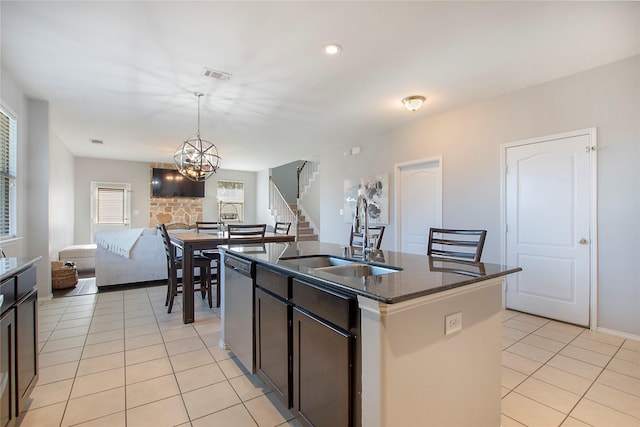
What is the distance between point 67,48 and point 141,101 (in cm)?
123

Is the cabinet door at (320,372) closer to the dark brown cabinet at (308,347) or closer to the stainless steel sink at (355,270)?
the dark brown cabinet at (308,347)

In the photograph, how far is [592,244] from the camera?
305 cm

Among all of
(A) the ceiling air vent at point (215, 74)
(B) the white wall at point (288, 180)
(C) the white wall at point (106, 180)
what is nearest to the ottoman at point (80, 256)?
(C) the white wall at point (106, 180)

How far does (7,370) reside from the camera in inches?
56.2

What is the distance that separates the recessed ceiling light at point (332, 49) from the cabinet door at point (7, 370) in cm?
272

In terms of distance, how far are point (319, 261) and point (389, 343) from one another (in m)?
1.05

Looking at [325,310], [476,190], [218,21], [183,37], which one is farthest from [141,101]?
[476,190]

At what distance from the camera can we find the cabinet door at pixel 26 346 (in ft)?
5.13

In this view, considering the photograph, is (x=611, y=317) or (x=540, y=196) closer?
(x=611, y=317)

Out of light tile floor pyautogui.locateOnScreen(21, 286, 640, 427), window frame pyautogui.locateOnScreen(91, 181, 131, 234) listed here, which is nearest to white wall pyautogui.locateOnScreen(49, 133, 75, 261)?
window frame pyautogui.locateOnScreen(91, 181, 131, 234)

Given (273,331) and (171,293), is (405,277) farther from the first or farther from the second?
(171,293)

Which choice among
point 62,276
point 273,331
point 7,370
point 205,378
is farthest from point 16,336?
point 62,276

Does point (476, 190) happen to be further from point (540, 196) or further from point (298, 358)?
point (298, 358)

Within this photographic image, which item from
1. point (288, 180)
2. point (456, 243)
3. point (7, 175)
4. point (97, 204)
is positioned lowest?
point (456, 243)
